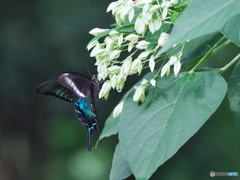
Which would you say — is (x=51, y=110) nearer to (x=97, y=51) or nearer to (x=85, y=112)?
(x=85, y=112)

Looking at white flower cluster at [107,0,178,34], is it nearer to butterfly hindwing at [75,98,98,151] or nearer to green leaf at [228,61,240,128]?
green leaf at [228,61,240,128]

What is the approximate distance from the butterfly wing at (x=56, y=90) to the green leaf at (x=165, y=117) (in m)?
0.52

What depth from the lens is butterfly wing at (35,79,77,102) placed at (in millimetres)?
1723

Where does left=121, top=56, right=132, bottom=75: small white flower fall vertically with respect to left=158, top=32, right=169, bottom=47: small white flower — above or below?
below

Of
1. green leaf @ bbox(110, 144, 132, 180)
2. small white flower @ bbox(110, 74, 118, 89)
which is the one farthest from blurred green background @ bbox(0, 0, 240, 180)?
small white flower @ bbox(110, 74, 118, 89)

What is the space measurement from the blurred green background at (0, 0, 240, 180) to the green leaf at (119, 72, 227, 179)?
3526 mm

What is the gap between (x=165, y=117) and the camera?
3.85 ft

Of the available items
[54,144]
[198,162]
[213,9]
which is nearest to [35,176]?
[54,144]

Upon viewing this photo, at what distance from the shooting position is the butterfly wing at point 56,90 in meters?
1.72

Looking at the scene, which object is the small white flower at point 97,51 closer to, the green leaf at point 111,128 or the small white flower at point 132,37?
the small white flower at point 132,37

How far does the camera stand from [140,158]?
3.65ft

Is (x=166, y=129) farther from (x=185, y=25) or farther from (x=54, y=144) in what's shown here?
(x=54, y=144)

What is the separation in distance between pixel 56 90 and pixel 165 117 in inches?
25.8

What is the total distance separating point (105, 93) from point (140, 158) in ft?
0.81
